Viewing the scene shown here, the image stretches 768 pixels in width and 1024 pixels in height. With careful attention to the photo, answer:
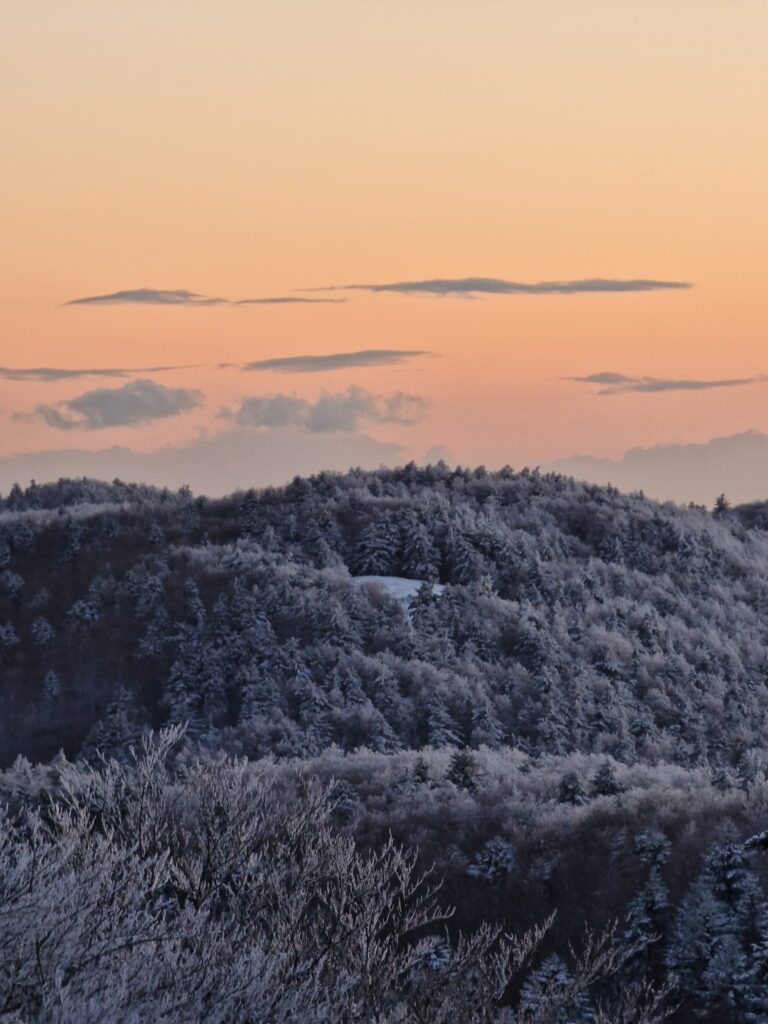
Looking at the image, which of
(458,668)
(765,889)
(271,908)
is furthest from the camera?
(458,668)

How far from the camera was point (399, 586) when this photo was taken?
6950cm

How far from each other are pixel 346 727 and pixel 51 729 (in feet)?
45.3

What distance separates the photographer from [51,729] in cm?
6119

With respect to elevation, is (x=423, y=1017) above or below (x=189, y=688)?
above

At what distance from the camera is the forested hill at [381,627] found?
56.8 meters

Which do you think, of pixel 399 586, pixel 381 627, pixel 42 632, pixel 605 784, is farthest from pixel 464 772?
pixel 42 632

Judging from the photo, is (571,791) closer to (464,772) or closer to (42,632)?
(464,772)

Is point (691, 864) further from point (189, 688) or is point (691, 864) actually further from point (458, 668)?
point (189, 688)

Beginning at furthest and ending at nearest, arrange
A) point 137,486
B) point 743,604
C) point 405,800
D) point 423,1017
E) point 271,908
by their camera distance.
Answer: point 137,486 → point 743,604 → point 405,800 → point 271,908 → point 423,1017

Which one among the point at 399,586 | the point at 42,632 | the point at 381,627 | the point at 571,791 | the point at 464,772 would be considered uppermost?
the point at 571,791

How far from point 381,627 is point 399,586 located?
5.87m

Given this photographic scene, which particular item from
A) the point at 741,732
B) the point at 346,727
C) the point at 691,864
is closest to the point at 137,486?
the point at 346,727

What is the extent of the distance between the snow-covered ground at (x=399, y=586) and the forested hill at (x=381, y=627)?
0.51 meters

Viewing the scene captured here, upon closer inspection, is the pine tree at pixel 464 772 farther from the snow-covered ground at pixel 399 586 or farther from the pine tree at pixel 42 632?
the pine tree at pixel 42 632
